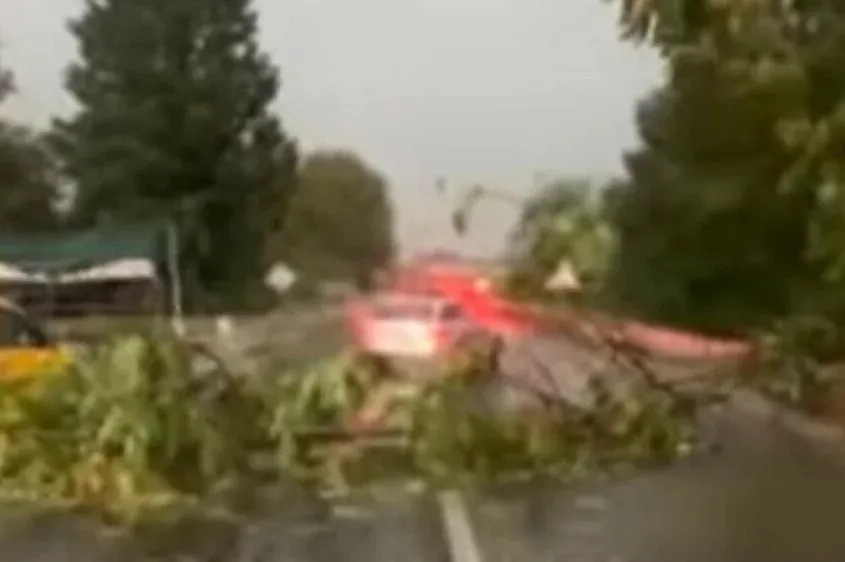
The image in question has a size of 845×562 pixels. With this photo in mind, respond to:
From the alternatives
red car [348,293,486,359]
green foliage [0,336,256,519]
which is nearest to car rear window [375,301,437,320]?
Result: red car [348,293,486,359]

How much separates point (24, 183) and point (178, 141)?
103 millimetres

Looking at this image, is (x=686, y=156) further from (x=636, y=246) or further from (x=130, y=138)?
(x=130, y=138)

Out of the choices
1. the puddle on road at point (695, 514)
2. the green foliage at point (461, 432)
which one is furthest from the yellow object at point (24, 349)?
the puddle on road at point (695, 514)

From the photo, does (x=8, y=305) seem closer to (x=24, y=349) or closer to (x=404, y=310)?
(x=24, y=349)

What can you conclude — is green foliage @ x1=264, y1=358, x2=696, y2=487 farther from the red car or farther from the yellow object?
the yellow object

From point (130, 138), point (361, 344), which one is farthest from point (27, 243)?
point (361, 344)

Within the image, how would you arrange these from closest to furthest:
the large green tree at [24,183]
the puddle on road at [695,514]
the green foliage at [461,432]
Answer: the puddle on road at [695,514], the green foliage at [461,432], the large green tree at [24,183]

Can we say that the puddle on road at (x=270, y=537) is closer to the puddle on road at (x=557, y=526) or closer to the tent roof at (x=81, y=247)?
the puddle on road at (x=557, y=526)

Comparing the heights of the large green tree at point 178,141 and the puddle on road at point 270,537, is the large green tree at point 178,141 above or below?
above

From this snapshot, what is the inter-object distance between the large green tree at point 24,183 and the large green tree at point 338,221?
145 millimetres

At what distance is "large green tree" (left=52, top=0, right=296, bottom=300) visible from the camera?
2.83 feet

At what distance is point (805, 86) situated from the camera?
815mm

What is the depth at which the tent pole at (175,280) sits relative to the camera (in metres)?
0.85

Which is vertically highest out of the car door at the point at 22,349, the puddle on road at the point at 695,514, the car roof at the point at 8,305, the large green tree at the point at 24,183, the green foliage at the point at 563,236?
the large green tree at the point at 24,183
